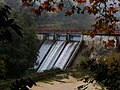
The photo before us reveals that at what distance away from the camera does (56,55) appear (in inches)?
1412

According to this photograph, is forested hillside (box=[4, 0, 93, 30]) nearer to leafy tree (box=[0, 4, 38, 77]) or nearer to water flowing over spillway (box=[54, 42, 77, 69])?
water flowing over spillway (box=[54, 42, 77, 69])

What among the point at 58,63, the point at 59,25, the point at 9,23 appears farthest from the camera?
the point at 59,25

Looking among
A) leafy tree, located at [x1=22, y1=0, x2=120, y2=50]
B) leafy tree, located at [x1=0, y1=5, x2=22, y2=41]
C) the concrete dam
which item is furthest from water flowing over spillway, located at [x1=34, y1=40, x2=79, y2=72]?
leafy tree, located at [x1=0, y1=5, x2=22, y2=41]

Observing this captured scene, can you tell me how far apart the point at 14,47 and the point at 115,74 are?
23.1m

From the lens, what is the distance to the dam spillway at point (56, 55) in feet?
114

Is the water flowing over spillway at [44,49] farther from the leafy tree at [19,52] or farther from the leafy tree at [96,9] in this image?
the leafy tree at [96,9]

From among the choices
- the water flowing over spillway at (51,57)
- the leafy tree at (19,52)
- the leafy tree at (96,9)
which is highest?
the leafy tree at (96,9)

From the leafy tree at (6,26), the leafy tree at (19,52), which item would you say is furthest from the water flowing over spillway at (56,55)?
the leafy tree at (6,26)

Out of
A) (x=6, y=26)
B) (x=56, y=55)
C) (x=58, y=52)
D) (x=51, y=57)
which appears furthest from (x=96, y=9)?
(x=58, y=52)

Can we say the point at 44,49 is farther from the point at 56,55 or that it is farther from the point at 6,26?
the point at 6,26

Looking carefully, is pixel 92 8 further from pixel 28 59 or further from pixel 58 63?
pixel 58 63

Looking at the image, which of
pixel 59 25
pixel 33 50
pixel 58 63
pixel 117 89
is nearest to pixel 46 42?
pixel 58 63

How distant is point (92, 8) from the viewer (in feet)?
14.1

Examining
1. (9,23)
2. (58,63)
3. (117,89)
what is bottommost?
(58,63)
